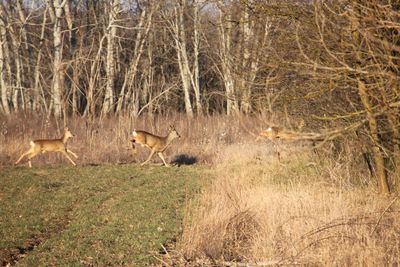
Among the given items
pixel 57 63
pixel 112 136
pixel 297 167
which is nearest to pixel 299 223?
pixel 297 167

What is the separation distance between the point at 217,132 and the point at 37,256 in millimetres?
15578

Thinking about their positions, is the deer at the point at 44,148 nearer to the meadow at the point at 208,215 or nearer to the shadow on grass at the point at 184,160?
the meadow at the point at 208,215

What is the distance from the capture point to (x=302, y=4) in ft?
26.6

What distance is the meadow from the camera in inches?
267

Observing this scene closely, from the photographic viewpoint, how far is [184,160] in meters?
19.5

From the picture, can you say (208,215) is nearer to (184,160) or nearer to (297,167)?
(297,167)

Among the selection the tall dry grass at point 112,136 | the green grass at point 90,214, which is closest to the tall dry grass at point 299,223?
the green grass at point 90,214

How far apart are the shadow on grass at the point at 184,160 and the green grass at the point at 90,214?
283 cm

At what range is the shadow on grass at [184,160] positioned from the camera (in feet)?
62.8

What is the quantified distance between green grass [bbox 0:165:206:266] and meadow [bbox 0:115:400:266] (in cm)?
2

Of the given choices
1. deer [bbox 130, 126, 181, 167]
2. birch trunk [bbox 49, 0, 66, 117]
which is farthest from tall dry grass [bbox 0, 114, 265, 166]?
deer [bbox 130, 126, 181, 167]

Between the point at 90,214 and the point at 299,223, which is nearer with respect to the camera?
the point at 299,223

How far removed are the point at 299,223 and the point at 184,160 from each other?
12.1m

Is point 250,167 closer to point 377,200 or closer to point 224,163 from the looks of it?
point 224,163
